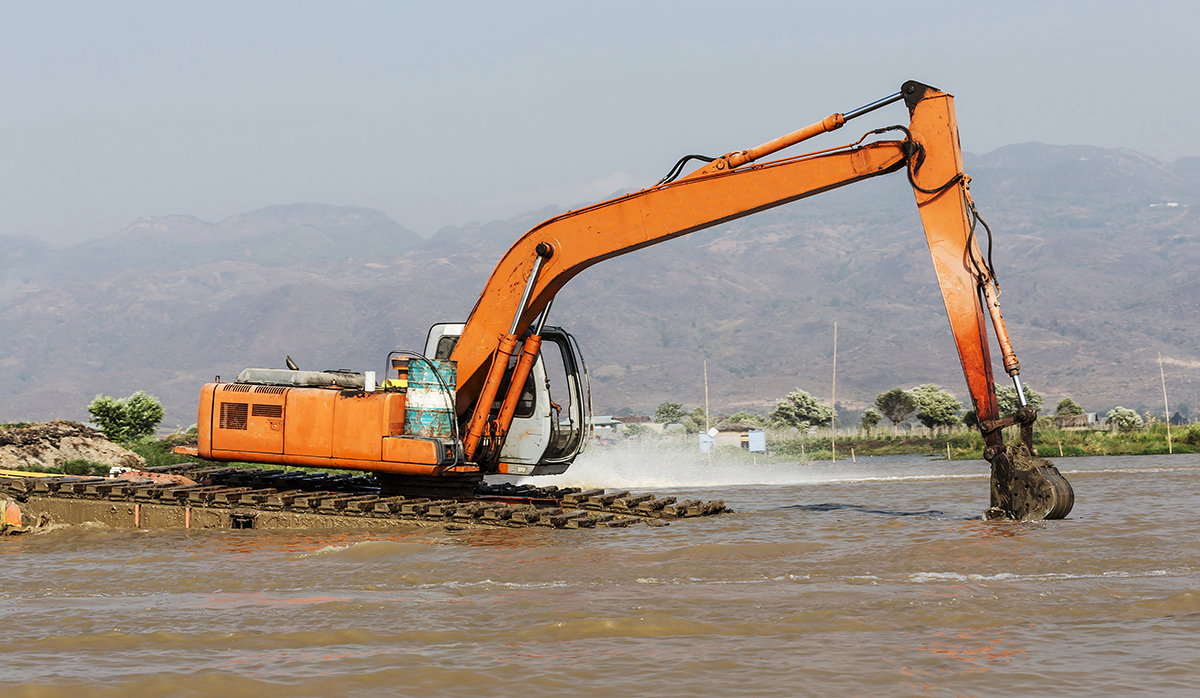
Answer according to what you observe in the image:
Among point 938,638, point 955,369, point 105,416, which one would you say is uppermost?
point 955,369

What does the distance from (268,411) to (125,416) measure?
24.6 meters

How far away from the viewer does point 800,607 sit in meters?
8.04

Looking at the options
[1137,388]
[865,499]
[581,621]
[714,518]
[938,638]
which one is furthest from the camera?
[1137,388]

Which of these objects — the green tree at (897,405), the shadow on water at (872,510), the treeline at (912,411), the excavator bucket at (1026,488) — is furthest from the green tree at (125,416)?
the green tree at (897,405)

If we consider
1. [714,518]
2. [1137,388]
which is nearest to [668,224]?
[714,518]

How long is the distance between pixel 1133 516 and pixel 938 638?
28.3ft

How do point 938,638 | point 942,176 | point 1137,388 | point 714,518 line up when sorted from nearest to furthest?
point 938,638, point 942,176, point 714,518, point 1137,388

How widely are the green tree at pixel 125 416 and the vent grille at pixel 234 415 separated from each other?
22661mm

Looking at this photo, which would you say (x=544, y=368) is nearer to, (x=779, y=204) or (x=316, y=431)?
(x=316, y=431)

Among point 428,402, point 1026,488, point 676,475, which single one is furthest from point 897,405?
point 428,402

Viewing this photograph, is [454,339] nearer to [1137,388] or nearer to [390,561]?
[390,561]

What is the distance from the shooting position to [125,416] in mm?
36125

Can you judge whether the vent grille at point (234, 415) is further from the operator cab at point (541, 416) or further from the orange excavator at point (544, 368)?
the operator cab at point (541, 416)

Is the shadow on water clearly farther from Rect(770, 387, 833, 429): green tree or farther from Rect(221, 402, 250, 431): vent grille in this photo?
Rect(770, 387, 833, 429): green tree
